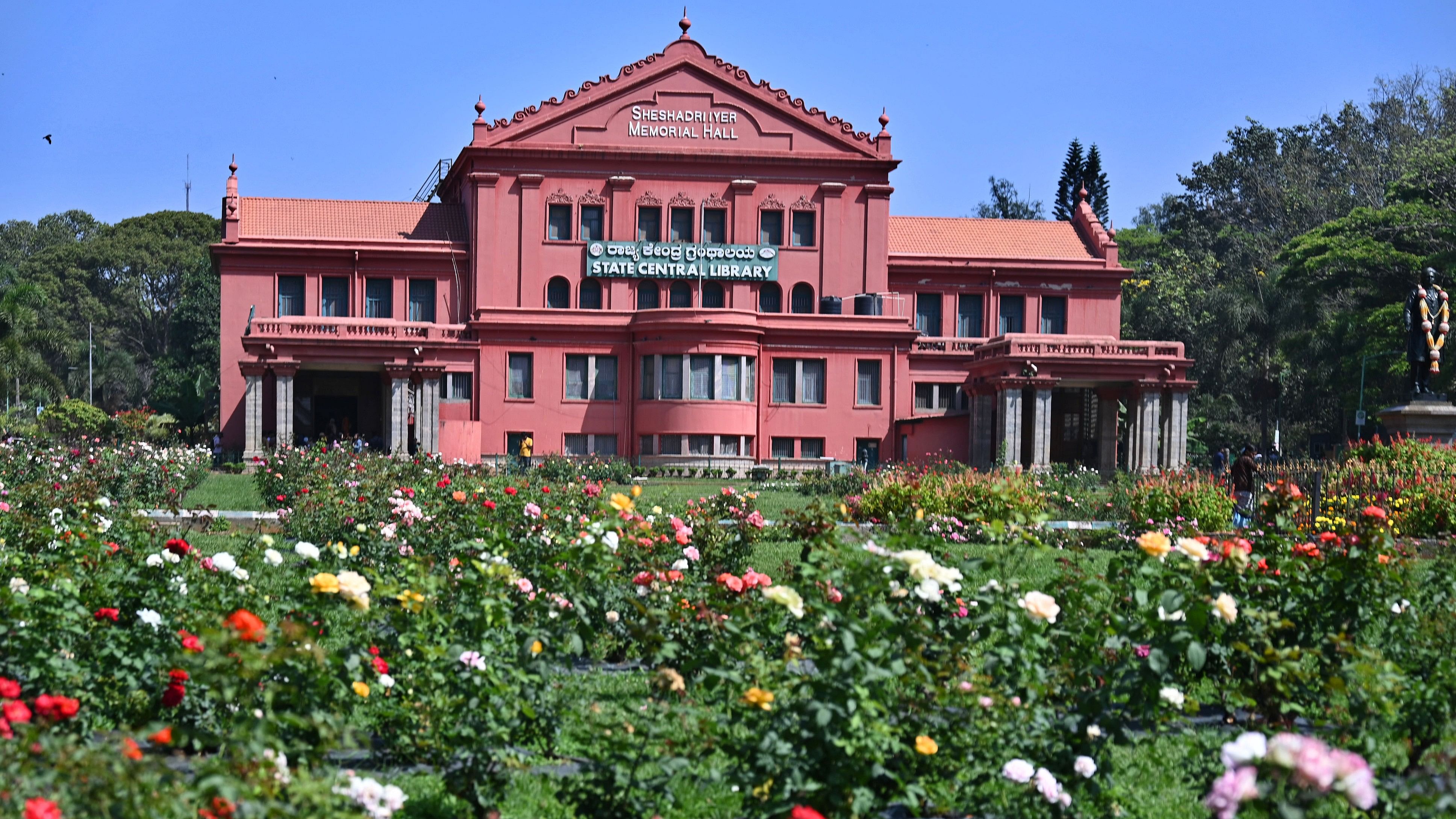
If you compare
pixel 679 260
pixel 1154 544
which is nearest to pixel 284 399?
pixel 679 260

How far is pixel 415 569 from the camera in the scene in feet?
25.1

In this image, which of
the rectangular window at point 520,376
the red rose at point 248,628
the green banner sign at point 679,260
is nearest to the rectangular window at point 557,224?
the green banner sign at point 679,260

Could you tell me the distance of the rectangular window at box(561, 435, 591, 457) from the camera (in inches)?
1690

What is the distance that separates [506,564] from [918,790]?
8.98 ft

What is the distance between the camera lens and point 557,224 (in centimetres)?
4550

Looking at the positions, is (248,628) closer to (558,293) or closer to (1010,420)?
(1010,420)

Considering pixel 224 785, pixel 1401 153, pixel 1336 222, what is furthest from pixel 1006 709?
pixel 1401 153

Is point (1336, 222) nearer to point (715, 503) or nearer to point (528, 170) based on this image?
point (528, 170)

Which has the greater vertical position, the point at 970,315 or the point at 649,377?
the point at 970,315

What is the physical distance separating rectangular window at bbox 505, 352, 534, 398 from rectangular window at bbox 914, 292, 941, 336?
1428cm

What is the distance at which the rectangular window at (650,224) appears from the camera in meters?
45.8

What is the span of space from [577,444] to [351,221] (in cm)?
1204

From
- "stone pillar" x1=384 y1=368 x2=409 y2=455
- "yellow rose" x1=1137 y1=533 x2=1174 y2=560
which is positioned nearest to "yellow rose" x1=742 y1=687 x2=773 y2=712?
"yellow rose" x1=1137 y1=533 x2=1174 y2=560

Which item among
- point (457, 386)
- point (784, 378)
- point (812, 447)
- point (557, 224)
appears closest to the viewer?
point (457, 386)
